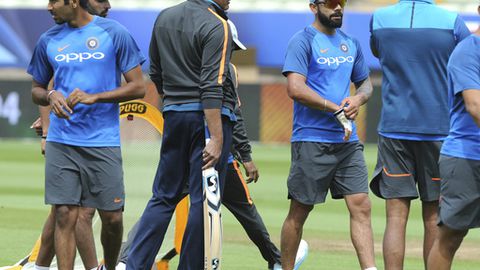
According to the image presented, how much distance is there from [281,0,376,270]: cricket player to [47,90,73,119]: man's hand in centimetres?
163

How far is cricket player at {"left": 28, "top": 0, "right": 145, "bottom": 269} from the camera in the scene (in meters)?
7.64

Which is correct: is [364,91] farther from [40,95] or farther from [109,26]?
[40,95]

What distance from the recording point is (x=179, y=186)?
762cm

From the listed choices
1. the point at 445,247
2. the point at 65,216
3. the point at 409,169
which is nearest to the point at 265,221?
the point at 409,169

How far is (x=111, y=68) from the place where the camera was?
7.86 meters

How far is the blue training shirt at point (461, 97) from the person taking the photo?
6.70 metres

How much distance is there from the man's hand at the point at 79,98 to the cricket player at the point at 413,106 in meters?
2.08

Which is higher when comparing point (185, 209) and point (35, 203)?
point (185, 209)

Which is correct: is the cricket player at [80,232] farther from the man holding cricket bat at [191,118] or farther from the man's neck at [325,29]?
the man's neck at [325,29]

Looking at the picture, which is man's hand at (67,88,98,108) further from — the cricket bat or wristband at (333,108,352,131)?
wristband at (333,108,352,131)

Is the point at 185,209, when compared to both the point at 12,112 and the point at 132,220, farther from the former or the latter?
the point at 12,112

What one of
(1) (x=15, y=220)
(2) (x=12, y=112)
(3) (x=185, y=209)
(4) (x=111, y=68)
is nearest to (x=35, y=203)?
(1) (x=15, y=220)

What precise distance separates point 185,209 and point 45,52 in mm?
1748

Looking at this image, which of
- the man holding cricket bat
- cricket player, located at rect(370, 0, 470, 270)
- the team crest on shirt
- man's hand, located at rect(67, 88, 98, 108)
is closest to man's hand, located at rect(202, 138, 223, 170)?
the man holding cricket bat
